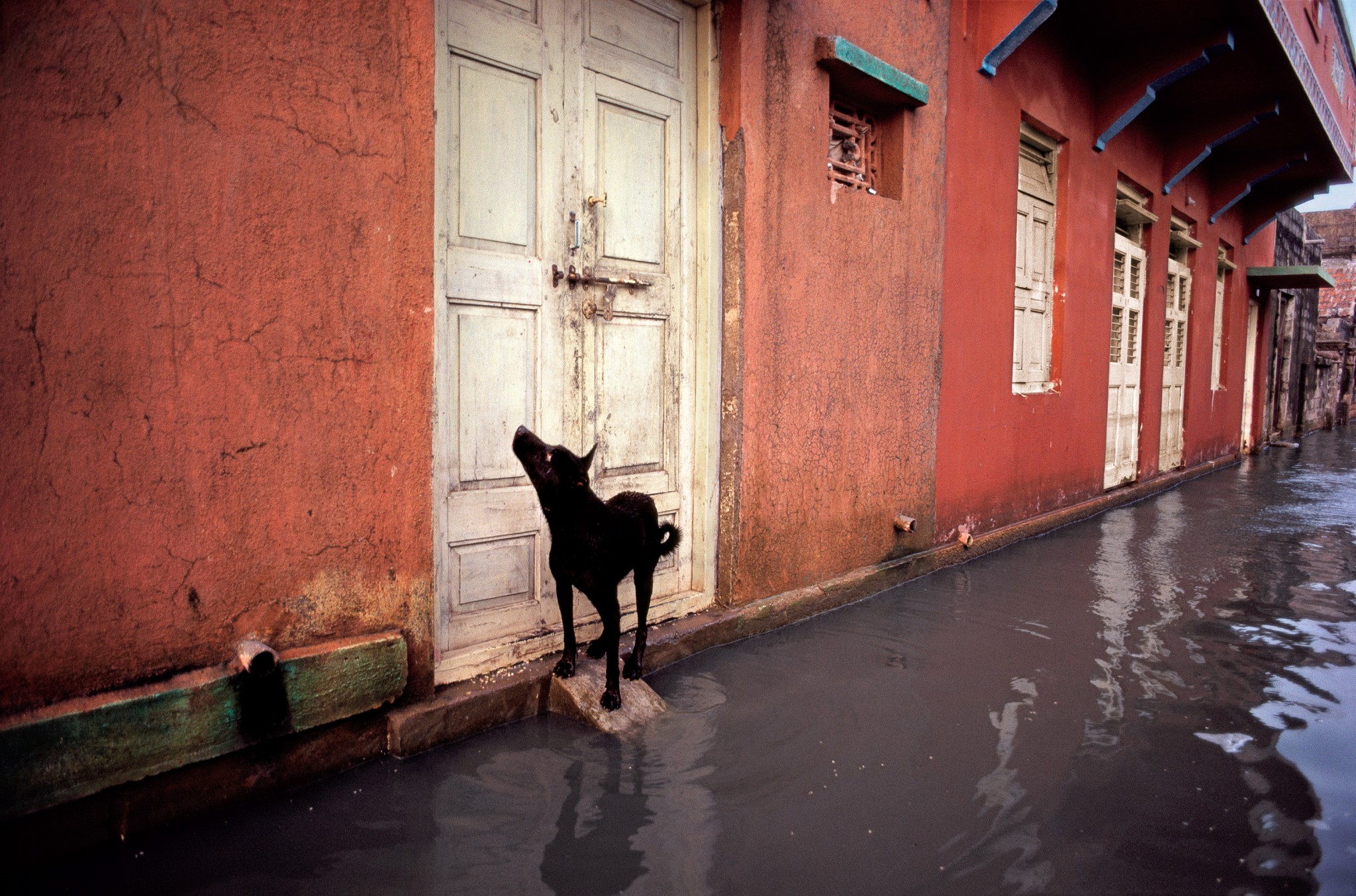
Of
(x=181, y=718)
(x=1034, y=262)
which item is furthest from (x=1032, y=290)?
(x=181, y=718)

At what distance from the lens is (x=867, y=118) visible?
5.01 meters

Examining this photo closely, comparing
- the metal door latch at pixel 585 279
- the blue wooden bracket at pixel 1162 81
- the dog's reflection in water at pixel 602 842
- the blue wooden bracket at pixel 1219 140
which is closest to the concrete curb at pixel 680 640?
the dog's reflection in water at pixel 602 842

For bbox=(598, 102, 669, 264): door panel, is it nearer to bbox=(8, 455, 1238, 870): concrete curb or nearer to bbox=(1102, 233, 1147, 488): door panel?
bbox=(8, 455, 1238, 870): concrete curb

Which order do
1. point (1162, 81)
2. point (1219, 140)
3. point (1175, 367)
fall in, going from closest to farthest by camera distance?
point (1162, 81)
point (1219, 140)
point (1175, 367)

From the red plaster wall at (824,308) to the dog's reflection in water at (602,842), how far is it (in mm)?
1631

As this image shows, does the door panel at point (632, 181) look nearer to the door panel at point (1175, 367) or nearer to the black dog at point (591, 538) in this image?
the black dog at point (591, 538)

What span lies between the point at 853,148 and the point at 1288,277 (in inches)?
497

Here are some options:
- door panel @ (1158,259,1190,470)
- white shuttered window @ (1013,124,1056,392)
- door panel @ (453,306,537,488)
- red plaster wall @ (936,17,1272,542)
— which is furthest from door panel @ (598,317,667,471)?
door panel @ (1158,259,1190,470)

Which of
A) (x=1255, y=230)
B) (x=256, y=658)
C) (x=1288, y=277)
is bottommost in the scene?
(x=256, y=658)

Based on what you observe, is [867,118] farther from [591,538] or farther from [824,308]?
[591,538]

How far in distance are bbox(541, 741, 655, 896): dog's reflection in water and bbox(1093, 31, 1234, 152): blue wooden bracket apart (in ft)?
24.6

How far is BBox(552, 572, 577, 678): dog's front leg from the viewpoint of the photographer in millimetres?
3012

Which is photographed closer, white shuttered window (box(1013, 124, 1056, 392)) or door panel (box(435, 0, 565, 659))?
door panel (box(435, 0, 565, 659))

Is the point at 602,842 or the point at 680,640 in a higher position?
the point at 680,640
